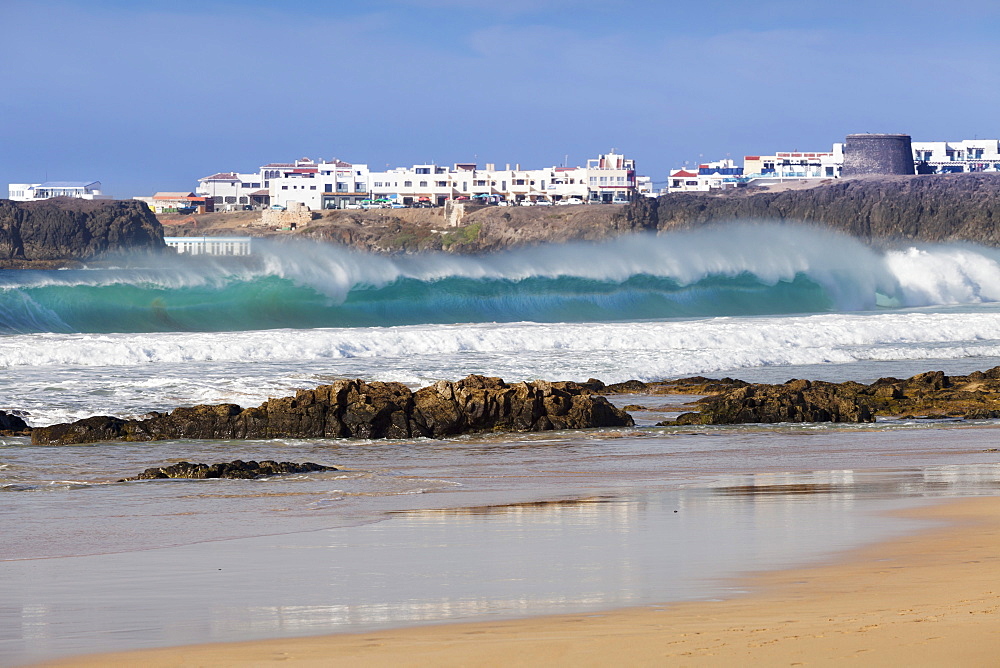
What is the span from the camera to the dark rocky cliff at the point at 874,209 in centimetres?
6981

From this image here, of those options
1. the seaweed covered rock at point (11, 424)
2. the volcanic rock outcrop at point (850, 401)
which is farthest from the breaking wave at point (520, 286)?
the volcanic rock outcrop at point (850, 401)

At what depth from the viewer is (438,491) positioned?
8.16 meters

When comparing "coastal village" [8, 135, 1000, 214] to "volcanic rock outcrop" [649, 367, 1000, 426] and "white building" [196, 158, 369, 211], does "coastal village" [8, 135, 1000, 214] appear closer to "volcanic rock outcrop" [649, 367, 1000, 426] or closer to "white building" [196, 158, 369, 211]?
"white building" [196, 158, 369, 211]

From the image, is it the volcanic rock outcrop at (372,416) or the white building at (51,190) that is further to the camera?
the white building at (51,190)

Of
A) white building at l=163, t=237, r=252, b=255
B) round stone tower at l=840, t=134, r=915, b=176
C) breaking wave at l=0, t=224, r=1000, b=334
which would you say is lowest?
breaking wave at l=0, t=224, r=1000, b=334

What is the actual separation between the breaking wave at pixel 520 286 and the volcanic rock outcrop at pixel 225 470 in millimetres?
20826

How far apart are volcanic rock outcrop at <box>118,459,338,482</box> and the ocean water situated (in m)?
0.20

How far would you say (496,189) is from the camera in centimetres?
11288

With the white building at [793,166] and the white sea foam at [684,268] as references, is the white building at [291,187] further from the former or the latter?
the white sea foam at [684,268]

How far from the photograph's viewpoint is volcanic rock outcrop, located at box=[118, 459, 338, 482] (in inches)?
344

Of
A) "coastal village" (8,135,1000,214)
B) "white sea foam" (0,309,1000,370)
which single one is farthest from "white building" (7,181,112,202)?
"white sea foam" (0,309,1000,370)

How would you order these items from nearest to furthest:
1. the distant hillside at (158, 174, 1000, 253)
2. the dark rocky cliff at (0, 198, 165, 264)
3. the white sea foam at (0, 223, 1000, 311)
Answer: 1. the white sea foam at (0, 223, 1000, 311)
2. the dark rocky cliff at (0, 198, 165, 264)
3. the distant hillside at (158, 174, 1000, 253)

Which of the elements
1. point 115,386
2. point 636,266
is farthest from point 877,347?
point 636,266

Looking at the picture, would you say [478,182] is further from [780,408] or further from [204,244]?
[780,408]
